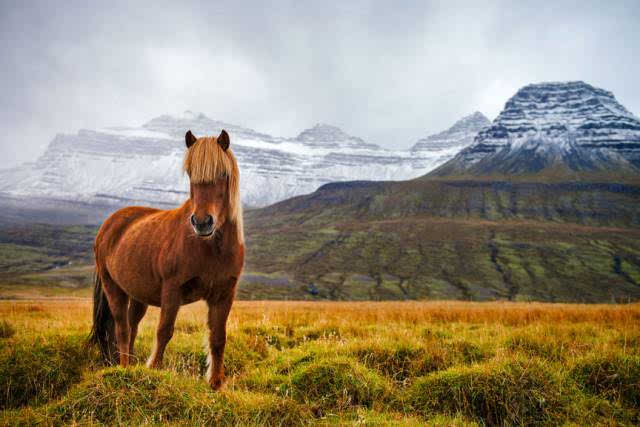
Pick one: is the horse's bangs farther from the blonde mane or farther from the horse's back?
the horse's back

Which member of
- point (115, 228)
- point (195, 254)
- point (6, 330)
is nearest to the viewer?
point (195, 254)

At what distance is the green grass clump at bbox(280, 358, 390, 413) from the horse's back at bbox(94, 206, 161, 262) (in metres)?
3.90

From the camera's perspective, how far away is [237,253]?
539 centimetres

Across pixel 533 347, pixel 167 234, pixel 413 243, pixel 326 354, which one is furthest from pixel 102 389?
pixel 413 243

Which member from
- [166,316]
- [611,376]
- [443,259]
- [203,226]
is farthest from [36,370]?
[443,259]

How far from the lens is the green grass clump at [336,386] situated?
4961 mm

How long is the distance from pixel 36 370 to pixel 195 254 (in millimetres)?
2953

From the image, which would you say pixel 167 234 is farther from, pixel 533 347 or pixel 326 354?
pixel 533 347

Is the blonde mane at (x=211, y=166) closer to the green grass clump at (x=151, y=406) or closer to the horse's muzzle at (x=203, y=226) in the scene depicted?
the horse's muzzle at (x=203, y=226)

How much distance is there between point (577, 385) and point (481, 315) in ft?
22.1

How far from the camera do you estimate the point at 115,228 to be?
6879 millimetres

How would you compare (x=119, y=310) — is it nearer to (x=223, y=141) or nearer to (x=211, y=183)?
(x=211, y=183)

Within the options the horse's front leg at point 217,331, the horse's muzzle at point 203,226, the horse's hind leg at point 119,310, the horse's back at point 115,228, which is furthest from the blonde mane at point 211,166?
the horse's hind leg at point 119,310

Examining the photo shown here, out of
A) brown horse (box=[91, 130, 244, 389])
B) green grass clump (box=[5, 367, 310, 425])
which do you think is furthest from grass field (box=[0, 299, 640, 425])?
brown horse (box=[91, 130, 244, 389])
